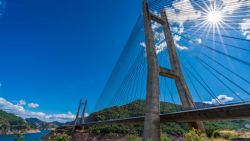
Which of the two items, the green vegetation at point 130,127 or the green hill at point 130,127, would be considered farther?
the green vegetation at point 130,127

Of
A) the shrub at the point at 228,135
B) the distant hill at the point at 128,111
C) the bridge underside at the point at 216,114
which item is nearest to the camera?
the bridge underside at the point at 216,114

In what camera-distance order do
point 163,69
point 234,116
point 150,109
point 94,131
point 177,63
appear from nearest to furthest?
1. point 234,116
2. point 150,109
3. point 163,69
4. point 177,63
5. point 94,131

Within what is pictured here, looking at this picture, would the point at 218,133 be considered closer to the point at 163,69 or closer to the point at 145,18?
the point at 163,69

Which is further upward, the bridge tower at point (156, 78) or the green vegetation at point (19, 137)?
the bridge tower at point (156, 78)

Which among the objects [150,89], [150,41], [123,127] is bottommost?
[123,127]

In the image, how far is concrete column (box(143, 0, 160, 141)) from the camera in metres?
8.92

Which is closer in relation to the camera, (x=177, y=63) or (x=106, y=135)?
(x=177, y=63)

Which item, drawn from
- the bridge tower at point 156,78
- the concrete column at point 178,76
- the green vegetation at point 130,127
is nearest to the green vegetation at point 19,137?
the bridge tower at point 156,78

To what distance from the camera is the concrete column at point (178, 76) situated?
10.1 m

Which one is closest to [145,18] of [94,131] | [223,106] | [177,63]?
[177,63]

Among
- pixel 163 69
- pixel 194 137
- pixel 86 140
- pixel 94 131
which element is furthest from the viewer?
pixel 94 131

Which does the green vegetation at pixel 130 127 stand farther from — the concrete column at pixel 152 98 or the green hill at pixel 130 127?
the concrete column at pixel 152 98

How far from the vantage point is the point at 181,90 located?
35.4 feet

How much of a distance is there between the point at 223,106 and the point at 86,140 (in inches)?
1301
